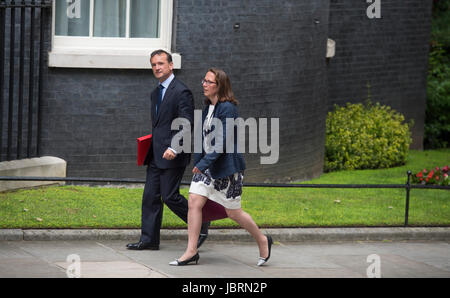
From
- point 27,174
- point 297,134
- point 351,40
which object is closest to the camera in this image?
point 27,174

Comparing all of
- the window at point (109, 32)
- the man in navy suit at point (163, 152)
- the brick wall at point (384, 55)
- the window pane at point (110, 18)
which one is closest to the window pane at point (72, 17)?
the window at point (109, 32)

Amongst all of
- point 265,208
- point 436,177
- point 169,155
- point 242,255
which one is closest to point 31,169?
point 265,208

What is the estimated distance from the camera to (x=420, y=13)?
17078 millimetres

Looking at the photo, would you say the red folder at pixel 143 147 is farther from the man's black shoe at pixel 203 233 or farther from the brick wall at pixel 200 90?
the brick wall at pixel 200 90

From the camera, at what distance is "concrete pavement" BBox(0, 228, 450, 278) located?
24.3ft

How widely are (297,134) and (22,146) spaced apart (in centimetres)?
434

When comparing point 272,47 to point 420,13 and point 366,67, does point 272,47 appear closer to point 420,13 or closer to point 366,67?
point 366,67

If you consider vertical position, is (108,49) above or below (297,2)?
below

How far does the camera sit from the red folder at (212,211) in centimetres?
777

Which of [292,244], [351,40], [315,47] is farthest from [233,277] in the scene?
[351,40]

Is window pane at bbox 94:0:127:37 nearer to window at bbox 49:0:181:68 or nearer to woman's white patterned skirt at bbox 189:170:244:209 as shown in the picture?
window at bbox 49:0:181:68

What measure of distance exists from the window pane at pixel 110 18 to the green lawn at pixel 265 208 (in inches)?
83.1

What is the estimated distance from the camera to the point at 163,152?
7.97 meters

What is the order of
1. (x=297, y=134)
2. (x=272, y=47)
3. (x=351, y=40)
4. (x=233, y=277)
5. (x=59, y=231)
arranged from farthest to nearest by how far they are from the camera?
(x=351, y=40) → (x=297, y=134) → (x=272, y=47) → (x=59, y=231) → (x=233, y=277)
